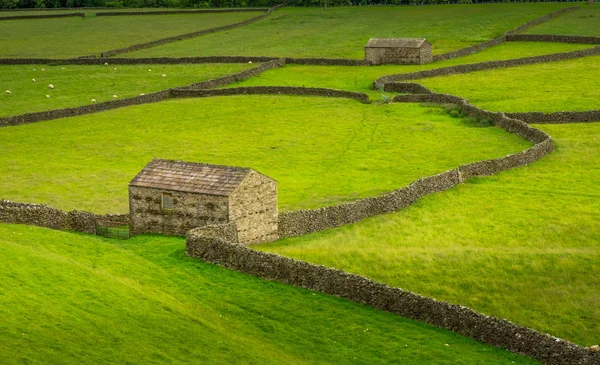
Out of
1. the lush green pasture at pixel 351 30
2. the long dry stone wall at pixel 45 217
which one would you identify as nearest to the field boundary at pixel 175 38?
the lush green pasture at pixel 351 30

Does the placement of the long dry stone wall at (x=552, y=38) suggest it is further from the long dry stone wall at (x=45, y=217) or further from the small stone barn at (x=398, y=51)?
the long dry stone wall at (x=45, y=217)

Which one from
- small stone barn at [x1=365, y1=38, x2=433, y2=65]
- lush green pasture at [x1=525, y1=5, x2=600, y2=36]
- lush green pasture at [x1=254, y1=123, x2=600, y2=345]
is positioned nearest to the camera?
lush green pasture at [x1=254, y1=123, x2=600, y2=345]

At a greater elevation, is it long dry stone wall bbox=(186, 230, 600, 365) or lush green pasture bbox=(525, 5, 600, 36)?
lush green pasture bbox=(525, 5, 600, 36)

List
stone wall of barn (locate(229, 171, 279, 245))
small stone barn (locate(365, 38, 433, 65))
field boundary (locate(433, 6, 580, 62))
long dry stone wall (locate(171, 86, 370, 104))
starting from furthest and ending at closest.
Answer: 1. field boundary (locate(433, 6, 580, 62))
2. small stone barn (locate(365, 38, 433, 65))
3. long dry stone wall (locate(171, 86, 370, 104))
4. stone wall of barn (locate(229, 171, 279, 245))

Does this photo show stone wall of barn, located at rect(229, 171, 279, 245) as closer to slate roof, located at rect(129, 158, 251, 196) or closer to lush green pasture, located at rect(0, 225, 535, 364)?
slate roof, located at rect(129, 158, 251, 196)

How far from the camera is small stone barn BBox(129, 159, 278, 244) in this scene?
46.9 metres

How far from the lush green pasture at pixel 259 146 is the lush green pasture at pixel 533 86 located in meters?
6.50

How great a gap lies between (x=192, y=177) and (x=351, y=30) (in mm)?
93836

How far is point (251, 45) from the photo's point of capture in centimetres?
12781

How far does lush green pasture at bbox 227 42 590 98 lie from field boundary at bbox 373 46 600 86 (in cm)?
162

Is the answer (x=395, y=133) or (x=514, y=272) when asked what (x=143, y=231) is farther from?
(x=395, y=133)

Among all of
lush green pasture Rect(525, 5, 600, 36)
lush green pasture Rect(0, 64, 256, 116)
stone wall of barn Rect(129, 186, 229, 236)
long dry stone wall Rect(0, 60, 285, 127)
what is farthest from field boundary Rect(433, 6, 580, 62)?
stone wall of barn Rect(129, 186, 229, 236)

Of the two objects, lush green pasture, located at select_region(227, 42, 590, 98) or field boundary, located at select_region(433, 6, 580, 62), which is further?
field boundary, located at select_region(433, 6, 580, 62)

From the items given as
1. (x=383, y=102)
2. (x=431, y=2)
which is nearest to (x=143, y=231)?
(x=383, y=102)
